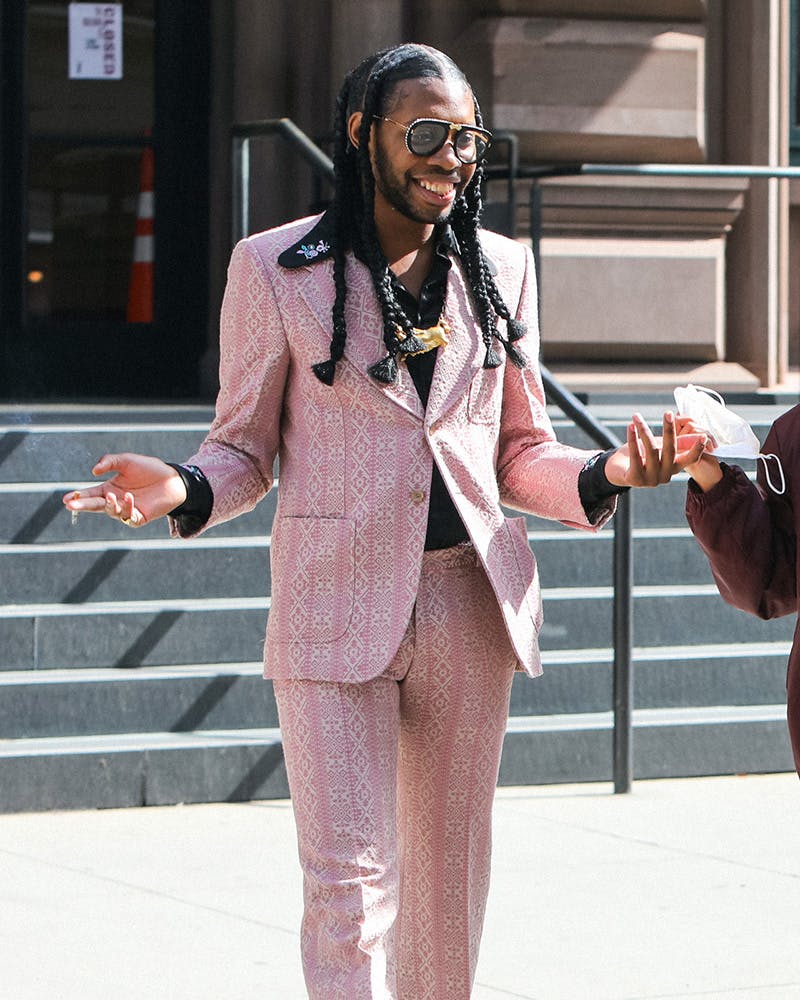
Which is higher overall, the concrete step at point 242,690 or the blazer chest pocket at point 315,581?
the blazer chest pocket at point 315,581

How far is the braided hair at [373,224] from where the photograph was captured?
143 inches

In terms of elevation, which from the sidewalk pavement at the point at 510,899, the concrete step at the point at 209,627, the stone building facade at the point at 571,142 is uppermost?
the stone building facade at the point at 571,142

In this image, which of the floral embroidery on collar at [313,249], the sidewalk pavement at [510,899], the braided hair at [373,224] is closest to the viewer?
the braided hair at [373,224]

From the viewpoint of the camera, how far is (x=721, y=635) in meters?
7.91

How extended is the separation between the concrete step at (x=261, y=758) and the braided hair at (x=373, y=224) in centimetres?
335

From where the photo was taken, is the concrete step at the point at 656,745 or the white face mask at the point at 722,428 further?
the concrete step at the point at 656,745

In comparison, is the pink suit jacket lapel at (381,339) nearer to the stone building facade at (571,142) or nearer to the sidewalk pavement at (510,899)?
the sidewalk pavement at (510,899)

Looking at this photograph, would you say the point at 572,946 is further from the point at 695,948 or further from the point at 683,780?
the point at 683,780

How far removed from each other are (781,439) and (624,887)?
2548mm

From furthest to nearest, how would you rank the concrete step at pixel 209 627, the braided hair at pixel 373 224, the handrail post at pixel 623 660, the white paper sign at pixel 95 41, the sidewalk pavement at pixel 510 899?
the white paper sign at pixel 95 41 → the concrete step at pixel 209 627 → the handrail post at pixel 623 660 → the sidewalk pavement at pixel 510 899 → the braided hair at pixel 373 224

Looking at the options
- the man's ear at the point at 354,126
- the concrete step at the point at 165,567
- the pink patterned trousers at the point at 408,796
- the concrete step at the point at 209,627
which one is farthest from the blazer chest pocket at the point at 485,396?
the concrete step at the point at 165,567

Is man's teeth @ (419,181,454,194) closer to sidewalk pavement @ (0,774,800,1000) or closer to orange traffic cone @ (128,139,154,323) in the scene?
sidewalk pavement @ (0,774,800,1000)

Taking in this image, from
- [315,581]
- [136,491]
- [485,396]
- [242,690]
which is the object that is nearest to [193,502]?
[136,491]

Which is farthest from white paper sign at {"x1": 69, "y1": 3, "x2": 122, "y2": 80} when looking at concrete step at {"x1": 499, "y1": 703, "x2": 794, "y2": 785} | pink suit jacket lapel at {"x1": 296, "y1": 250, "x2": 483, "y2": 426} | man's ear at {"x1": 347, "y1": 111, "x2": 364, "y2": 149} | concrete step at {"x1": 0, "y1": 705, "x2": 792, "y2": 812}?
pink suit jacket lapel at {"x1": 296, "y1": 250, "x2": 483, "y2": 426}
